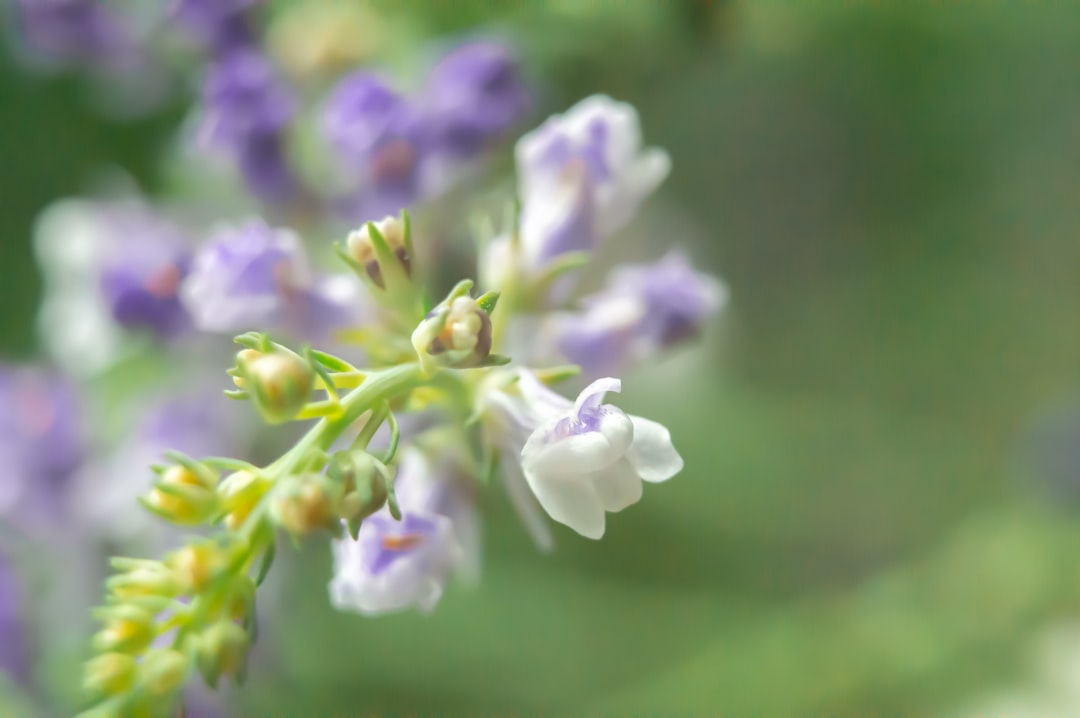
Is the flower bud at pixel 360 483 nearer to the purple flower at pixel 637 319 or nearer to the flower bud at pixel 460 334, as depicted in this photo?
the flower bud at pixel 460 334

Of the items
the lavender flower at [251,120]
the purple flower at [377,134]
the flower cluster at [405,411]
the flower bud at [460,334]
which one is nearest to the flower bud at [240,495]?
the flower cluster at [405,411]

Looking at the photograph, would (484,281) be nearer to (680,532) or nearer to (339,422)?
(339,422)

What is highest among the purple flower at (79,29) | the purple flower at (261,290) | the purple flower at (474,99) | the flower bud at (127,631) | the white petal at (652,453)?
the purple flower at (79,29)

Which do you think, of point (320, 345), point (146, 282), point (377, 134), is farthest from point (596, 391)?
point (146, 282)

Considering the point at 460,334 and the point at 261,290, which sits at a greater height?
the point at 261,290

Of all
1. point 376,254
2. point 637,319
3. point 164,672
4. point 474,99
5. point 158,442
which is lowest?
point 164,672

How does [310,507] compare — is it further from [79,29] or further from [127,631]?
[79,29]
